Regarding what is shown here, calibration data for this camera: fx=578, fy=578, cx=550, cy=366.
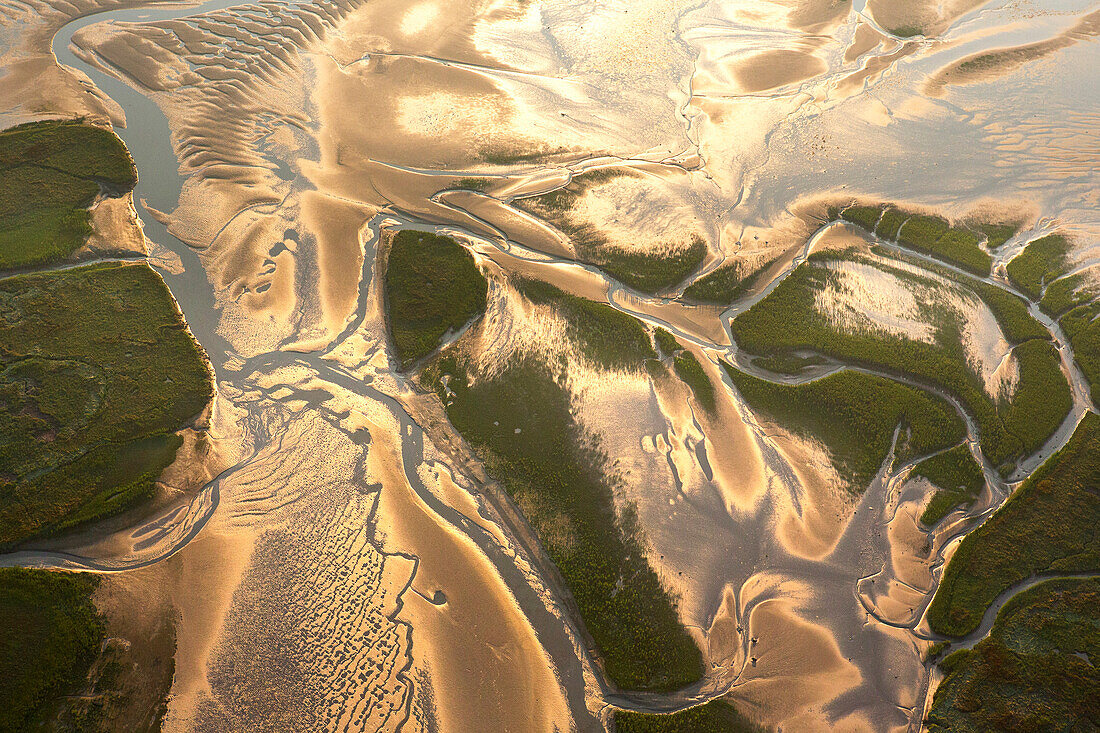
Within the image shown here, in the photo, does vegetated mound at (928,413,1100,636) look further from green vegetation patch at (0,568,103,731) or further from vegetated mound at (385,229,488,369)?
green vegetation patch at (0,568,103,731)

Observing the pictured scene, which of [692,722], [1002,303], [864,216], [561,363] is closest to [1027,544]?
[1002,303]

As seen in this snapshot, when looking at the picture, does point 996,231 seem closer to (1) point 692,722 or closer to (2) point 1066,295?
(2) point 1066,295

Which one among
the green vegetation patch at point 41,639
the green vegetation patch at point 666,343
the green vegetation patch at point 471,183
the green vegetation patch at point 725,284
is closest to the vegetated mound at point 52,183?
the green vegetation patch at point 41,639

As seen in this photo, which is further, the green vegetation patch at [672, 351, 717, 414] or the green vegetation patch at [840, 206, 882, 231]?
the green vegetation patch at [840, 206, 882, 231]

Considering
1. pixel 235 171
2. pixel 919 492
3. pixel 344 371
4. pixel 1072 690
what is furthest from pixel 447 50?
pixel 1072 690

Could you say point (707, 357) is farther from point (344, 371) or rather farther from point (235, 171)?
point (235, 171)

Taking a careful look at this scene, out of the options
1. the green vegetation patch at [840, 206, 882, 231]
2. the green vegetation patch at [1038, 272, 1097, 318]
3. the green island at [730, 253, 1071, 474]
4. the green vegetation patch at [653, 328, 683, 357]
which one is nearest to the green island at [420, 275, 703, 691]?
the green vegetation patch at [653, 328, 683, 357]
